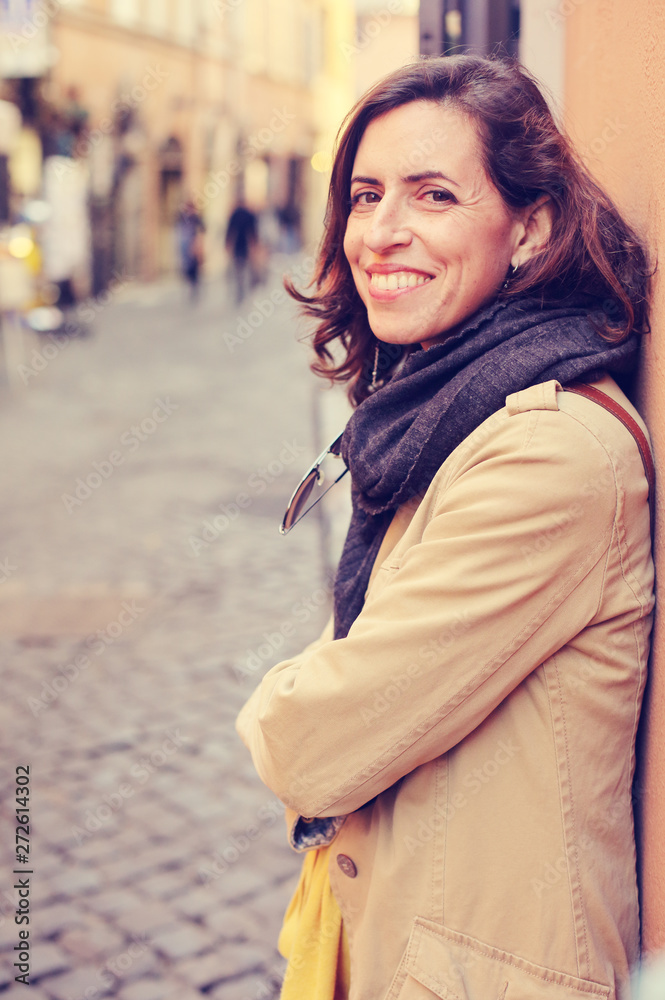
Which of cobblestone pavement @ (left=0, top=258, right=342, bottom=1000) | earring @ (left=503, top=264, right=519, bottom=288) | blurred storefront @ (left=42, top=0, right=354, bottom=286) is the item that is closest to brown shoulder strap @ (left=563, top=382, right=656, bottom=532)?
earring @ (left=503, top=264, right=519, bottom=288)

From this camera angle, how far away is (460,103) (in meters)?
1.73

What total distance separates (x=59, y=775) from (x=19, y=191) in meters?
19.1

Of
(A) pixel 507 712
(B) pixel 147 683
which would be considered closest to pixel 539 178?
(A) pixel 507 712

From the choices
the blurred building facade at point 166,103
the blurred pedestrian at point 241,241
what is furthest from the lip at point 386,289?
the blurred pedestrian at point 241,241

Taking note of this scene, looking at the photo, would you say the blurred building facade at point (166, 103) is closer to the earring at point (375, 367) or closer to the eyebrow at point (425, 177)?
the earring at point (375, 367)

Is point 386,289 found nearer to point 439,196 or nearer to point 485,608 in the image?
point 439,196

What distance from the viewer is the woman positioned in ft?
4.73

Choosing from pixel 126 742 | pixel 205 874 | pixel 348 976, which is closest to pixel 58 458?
pixel 126 742

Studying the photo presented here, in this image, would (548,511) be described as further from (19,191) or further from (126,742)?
(19,191)

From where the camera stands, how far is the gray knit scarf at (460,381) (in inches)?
60.9

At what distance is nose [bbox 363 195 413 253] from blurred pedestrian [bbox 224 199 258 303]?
20.9m

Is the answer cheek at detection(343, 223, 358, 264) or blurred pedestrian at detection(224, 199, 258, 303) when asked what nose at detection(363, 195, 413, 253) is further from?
blurred pedestrian at detection(224, 199, 258, 303)

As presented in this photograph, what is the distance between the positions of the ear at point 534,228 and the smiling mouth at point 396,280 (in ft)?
0.53

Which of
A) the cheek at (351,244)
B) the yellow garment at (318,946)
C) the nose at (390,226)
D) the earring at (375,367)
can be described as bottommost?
the yellow garment at (318,946)
